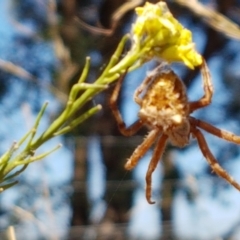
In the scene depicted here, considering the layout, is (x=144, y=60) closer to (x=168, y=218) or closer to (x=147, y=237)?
(x=147, y=237)

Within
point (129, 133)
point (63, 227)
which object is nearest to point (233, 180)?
point (129, 133)

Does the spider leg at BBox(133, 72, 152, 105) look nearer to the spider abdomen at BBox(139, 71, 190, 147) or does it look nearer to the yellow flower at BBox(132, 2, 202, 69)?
the spider abdomen at BBox(139, 71, 190, 147)

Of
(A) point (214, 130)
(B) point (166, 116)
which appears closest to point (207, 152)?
(A) point (214, 130)

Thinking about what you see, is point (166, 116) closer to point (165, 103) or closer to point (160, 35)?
point (165, 103)

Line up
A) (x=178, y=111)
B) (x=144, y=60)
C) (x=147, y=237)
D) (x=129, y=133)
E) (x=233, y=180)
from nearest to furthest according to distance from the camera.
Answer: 1. (x=144, y=60)
2. (x=178, y=111)
3. (x=129, y=133)
4. (x=233, y=180)
5. (x=147, y=237)

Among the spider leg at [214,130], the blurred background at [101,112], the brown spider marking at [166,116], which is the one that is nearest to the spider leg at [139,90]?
the brown spider marking at [166,116]

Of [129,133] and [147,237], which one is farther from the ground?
[129,133]
